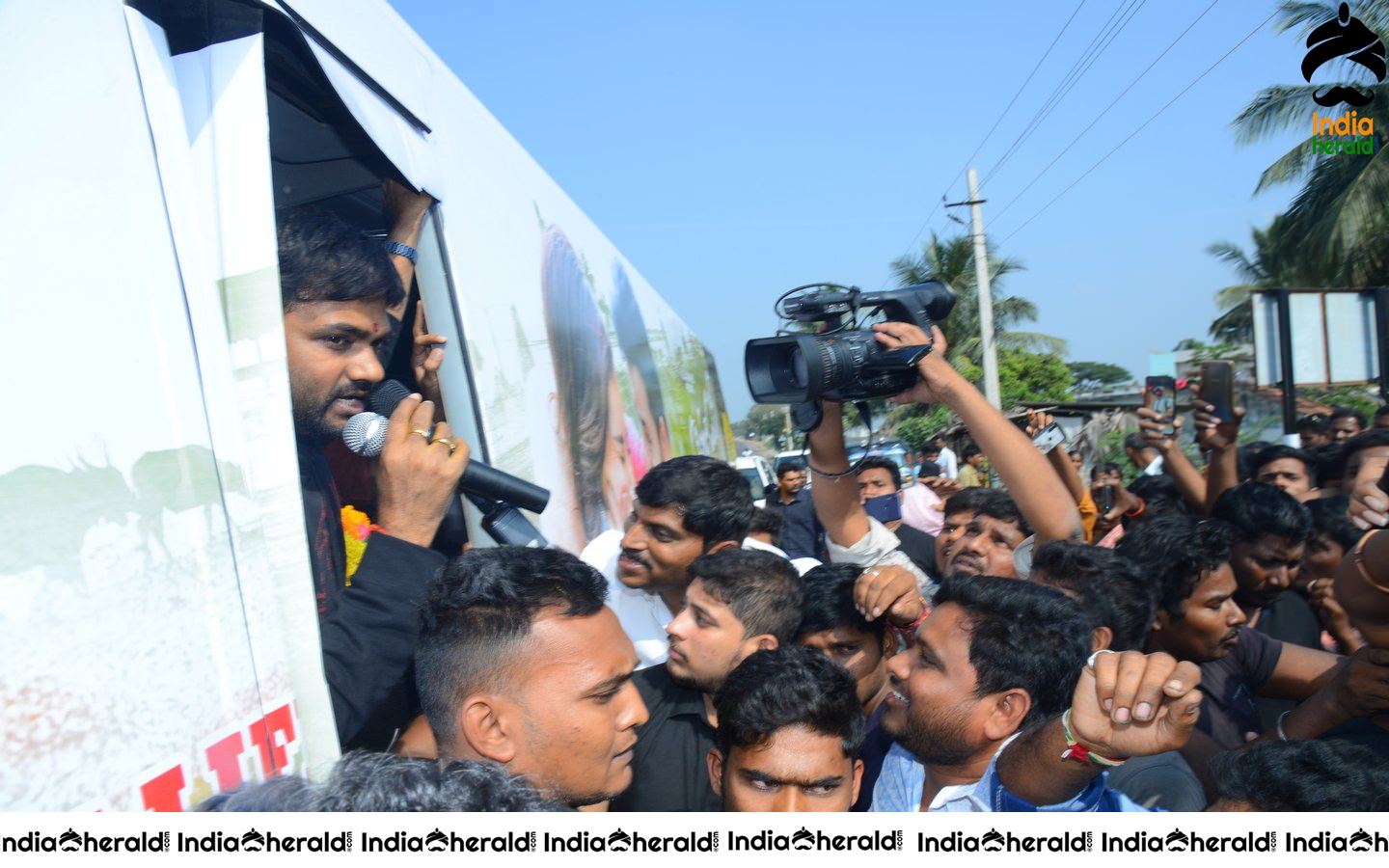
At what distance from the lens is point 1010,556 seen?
11.7 ft

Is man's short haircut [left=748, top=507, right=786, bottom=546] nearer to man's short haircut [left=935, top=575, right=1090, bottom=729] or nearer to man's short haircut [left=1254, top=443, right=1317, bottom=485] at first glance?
man's short haircut [left=935, top=575, right=1090, bottom=729]

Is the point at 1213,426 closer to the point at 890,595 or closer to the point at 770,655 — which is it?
the point at 890,595

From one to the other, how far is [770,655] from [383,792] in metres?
1.18

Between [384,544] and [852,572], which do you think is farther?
[852,572]

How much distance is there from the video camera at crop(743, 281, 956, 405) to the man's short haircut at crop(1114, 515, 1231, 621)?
0.95 m

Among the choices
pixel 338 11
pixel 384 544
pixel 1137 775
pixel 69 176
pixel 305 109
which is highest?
pixel 338 11

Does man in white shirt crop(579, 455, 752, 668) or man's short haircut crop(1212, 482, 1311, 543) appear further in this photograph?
man's short haircut crop(1212, 482, 1311, 543)

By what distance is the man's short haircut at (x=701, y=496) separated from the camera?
278cm

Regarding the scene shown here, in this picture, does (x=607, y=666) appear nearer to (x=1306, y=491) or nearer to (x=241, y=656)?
(x=241, y=656)

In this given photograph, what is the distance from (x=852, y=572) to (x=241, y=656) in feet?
5.36

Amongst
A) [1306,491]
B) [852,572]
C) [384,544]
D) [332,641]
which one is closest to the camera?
[332,641]

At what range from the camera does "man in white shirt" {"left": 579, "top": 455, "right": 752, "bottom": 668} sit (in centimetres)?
278

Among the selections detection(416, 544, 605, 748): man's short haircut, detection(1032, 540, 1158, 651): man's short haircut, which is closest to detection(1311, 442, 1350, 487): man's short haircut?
detection(1032, 540, 1158, 651): man's short haircut
